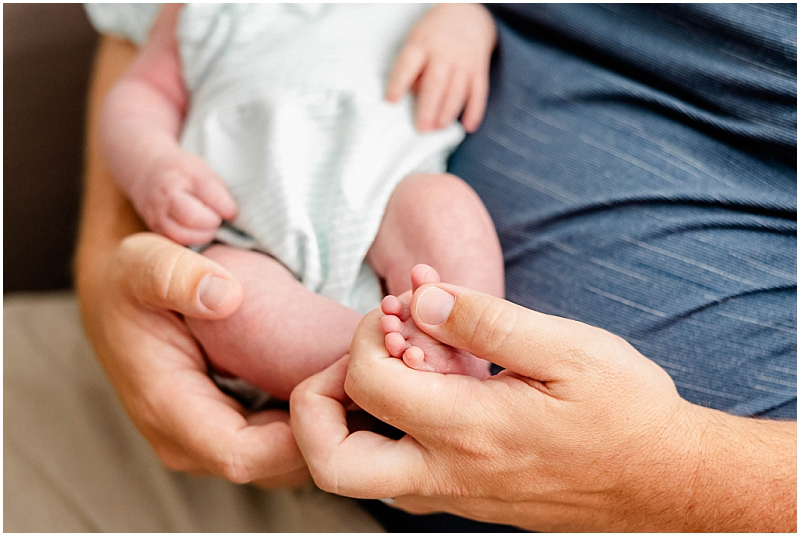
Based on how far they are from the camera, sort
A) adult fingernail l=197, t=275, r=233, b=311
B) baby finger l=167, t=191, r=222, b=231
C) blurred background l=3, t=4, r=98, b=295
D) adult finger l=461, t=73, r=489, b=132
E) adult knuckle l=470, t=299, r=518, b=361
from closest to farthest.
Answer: adult knuckle l=470, t=299, r=518, b=361, adult fingernail l=197, t=275, r=233, b=311, baby finger l=167, t=191, r=222, b=231, adult finger l=461, t=73, r=489, b=132, blurred background l=3, t=4, r=98, b=295

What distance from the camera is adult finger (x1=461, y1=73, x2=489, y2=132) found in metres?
0.83

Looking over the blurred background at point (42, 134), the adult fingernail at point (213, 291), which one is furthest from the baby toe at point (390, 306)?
the blurred background at point (42, 134)

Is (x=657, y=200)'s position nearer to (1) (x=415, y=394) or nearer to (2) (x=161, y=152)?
(1) (x=415, y=394)

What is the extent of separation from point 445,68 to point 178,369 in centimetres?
56

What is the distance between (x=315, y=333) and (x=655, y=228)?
44 centimetres

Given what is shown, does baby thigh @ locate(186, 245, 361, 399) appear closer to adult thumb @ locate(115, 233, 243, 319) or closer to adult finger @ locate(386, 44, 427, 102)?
adult thumb @ locate(115, 233, 243, 319)

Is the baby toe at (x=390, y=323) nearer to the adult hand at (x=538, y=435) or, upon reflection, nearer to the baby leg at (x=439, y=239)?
the adult hand at (x=538, y=435)

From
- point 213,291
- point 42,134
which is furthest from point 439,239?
point 42,134

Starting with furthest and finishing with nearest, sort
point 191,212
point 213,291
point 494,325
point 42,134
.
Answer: point 42,134 < point 191,212 < point 213,291 < point 494,325

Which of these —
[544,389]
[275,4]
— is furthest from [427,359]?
[275,4]

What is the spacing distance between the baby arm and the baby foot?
334 mm

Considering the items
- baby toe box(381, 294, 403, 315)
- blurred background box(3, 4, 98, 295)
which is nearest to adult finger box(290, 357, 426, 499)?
baby toe box(381, 294, 403, 315)

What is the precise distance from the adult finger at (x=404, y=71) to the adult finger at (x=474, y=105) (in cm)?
9

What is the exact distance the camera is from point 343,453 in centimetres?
52
